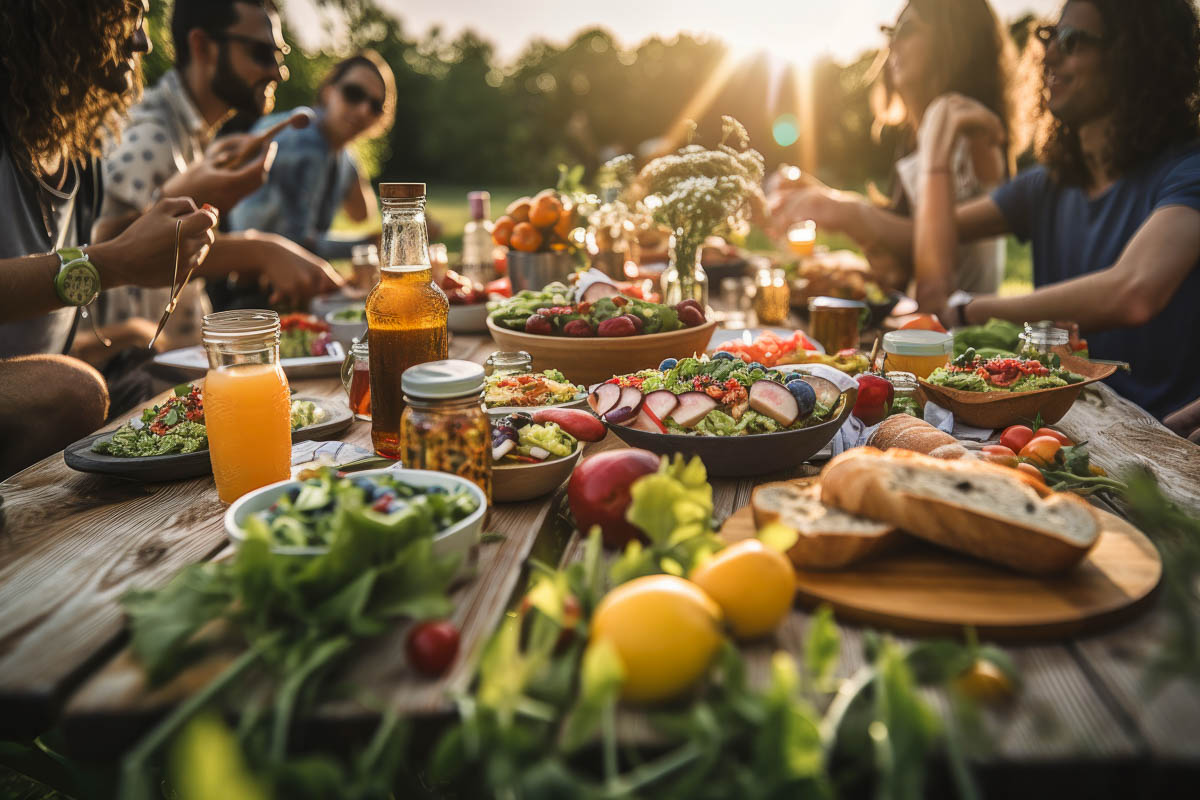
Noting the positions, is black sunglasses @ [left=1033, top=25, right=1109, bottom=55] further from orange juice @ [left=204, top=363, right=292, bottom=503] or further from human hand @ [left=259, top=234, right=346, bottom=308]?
orange juice @ [left=204, top=363, right=292, bottom=503]

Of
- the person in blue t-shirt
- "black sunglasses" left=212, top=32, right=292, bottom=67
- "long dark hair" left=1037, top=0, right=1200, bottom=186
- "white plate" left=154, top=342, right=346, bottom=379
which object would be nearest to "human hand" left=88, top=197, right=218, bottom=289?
"white plate" left=154, top=342, right=346, bottom=379

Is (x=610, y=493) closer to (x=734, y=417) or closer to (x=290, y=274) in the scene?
(x=734, y=417)

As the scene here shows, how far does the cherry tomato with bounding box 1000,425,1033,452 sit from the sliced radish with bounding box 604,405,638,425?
85 centimetres

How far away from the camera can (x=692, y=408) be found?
1.89m

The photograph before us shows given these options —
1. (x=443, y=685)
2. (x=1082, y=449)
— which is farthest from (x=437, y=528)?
(x=1082, y=449)

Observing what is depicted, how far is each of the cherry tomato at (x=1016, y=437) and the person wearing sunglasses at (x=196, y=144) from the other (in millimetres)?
2863

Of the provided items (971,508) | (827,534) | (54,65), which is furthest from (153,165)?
(971,508)

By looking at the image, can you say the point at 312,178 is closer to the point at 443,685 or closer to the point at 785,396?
the point at 785,396

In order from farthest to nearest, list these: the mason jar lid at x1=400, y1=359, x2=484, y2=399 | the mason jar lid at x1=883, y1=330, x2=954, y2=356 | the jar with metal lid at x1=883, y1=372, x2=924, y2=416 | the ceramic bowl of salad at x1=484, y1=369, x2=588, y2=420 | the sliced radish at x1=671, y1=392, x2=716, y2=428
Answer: the mason jar lid at x1=883, y1=330, x2=954, y2=356 < the jar with metal lid at x1=883, y1=372, x2=924, y2=416 < the ceramic bowl of salad at x1=484, y1=369, x2=588, y2=420 < the sliced radish at x1=671, y1=392, x2=716, y2=428 < the mason jar lid at x1=400, y1=359, x2=484, y2=399

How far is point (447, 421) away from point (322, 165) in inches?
217

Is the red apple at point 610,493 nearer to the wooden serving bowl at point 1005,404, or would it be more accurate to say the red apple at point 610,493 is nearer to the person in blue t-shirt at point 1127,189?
the wooden serving bowl at point 1005,404

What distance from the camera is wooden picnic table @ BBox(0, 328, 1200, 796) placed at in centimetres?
100

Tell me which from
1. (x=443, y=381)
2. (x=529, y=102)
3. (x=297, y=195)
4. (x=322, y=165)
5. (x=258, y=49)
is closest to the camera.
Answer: (x=443, y=381)

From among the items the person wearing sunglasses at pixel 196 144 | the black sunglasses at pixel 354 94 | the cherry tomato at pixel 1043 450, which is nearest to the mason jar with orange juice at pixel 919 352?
the cherry tomato at pixel 1043 450
